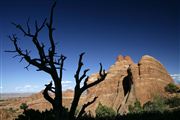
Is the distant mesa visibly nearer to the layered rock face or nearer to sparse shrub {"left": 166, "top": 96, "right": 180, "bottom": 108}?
the layered rock face

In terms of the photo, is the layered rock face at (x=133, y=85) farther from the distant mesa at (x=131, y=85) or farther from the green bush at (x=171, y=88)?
the green bush at (x=171, y=88)

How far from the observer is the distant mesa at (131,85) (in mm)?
97062

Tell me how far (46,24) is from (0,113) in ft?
55.1

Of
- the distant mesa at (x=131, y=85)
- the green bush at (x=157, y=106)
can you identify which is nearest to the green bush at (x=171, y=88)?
the distant mesa at (x=131, y=85)

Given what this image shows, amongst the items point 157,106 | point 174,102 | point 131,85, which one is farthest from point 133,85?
point 157,106

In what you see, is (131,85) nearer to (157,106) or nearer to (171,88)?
(171,88)

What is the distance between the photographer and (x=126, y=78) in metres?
120

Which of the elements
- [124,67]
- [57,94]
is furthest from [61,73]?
[124,67]

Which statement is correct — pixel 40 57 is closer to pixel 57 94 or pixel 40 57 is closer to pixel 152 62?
pixel 57 94

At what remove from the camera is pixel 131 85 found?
10506 cm

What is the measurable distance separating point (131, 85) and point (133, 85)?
8.52 ft

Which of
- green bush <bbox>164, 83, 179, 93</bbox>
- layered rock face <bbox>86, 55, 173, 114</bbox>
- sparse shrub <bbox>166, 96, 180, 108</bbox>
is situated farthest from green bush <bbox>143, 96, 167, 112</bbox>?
green bush <bbox>164, 83, 179, 93</bbox>

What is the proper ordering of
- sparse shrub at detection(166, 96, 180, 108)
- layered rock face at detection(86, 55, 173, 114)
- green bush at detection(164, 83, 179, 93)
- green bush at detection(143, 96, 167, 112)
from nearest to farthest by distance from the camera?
1. green bush at detection(143, 96, 167, 112)
2. sparse shrub at detection(166, 96, 180, 108)
3. green bush at detection(164, 83, 179, 93)
4. layered rock face at detection(86, 55, 173, 114)

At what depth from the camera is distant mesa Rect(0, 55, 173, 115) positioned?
9706cm
